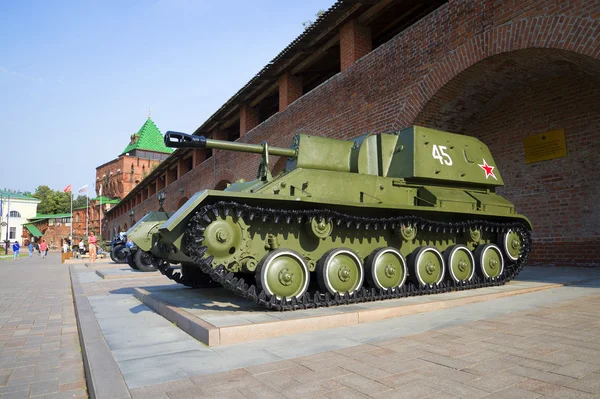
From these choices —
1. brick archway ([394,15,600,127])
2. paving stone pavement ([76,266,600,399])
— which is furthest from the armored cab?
brick archway ([394,15,600,127])

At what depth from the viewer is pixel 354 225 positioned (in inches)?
236

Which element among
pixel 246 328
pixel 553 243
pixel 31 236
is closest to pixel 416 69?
pixel 553 243

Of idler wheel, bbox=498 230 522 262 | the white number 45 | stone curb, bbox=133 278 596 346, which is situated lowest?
stone curb, bbox=133 278 596 346

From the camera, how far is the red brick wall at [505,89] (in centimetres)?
748

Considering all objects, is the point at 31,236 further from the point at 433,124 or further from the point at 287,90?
the point at 433,124

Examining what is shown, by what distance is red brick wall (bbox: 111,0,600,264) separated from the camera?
7.48m

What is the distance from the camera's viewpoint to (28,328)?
5.57 metres

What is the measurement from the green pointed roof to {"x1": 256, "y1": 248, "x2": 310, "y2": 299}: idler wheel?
62.3m

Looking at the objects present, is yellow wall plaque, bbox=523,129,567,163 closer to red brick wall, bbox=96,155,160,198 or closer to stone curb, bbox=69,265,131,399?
stone curb, bbox=69,265,131,399

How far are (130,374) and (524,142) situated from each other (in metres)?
11.0

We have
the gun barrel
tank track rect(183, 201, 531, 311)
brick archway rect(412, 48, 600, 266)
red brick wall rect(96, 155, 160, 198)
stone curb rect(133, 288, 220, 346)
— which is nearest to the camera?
stone curb rect(133, 288, 220, 346)

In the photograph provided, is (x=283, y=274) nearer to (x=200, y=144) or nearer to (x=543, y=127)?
(x=200, y=144)

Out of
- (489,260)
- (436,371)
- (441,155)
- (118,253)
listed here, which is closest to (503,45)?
(441,155)

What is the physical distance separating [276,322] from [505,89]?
27.3ft
